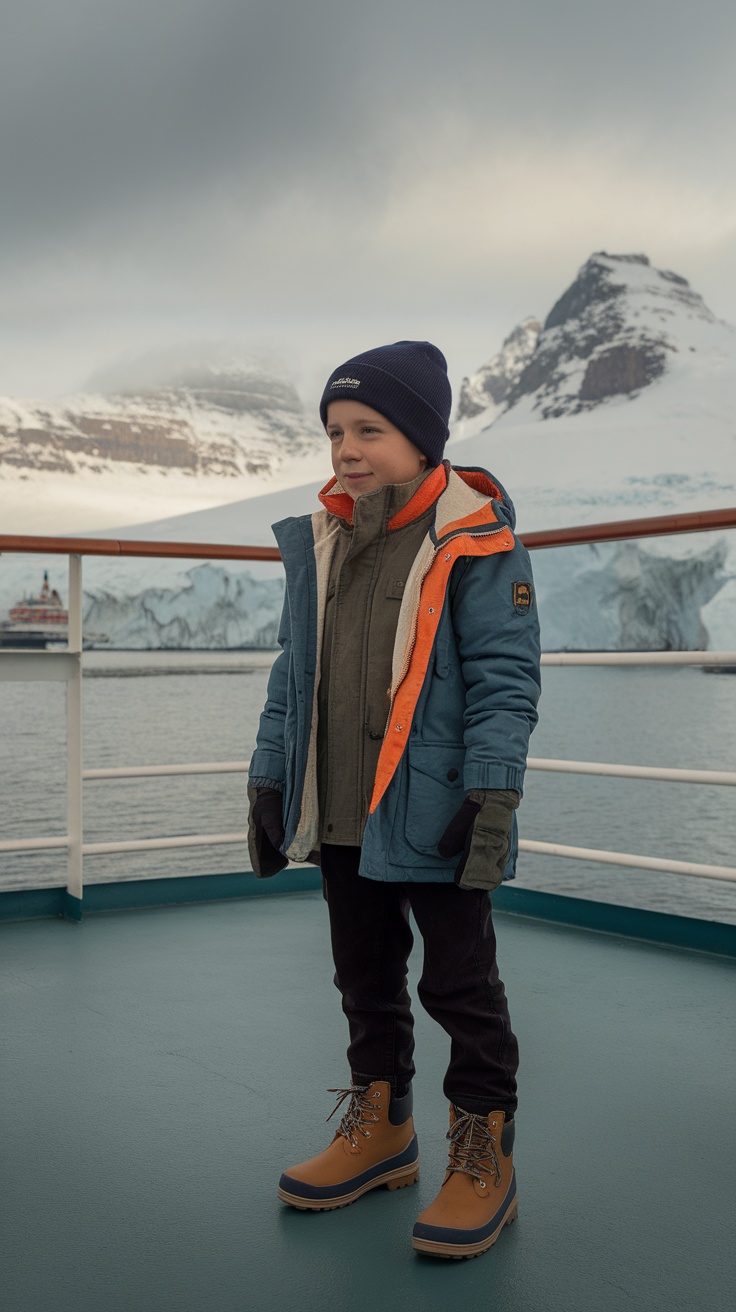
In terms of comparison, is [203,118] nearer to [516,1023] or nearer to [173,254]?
[173,254]

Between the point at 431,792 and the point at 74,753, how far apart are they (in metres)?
1.48

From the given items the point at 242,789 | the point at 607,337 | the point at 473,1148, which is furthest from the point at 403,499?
the point at 607,337

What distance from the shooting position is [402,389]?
45.7 inches

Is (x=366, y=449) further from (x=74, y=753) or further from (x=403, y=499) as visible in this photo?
(x=74, y=753)

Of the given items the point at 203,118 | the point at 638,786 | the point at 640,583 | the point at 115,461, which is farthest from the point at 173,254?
the point at 638,786

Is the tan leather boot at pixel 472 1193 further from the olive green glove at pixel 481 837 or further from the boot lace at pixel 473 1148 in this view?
the olive green glove at pixel 481 837

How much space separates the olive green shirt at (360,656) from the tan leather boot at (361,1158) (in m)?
0.31

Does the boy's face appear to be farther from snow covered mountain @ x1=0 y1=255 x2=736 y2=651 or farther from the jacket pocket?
snow covered mountain @ x1=0 y1=255 x2=736 y2=651

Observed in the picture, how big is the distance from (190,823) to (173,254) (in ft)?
105

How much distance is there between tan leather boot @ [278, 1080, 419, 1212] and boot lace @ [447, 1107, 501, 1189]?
105 mm

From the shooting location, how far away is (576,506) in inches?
1489

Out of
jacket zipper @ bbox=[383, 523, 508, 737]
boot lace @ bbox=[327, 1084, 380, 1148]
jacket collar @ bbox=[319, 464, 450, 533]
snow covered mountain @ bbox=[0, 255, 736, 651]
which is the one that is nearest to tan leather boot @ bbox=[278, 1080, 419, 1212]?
boot lace @ bbox=[327, 1084, 380, 1148]

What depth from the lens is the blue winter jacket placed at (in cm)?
107

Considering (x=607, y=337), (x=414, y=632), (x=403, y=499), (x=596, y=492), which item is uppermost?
(x=607, y=337)
